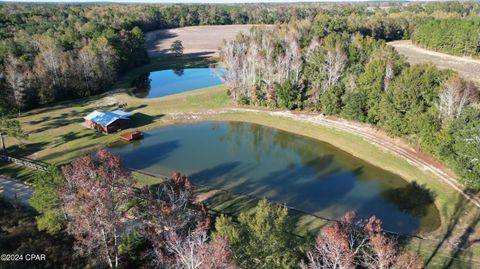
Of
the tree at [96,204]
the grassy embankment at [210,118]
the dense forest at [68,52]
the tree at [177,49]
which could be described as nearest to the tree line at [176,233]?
the tree at [96,204]

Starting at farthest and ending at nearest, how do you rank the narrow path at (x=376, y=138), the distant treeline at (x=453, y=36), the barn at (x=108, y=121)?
the distant treeline at (x=453, y=36), the barn at (x=108, y=121), the narrow path at (x=376, y=138)

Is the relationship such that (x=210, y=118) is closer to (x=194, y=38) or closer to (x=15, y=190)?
(x=15, y=190)

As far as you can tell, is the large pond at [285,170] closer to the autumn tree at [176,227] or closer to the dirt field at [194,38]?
the autumn tree at [176,227]

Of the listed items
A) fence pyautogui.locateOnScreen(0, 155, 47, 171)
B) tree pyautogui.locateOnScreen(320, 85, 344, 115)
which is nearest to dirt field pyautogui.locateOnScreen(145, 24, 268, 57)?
tree pyautogui.locateOnScreen(320, 85, 344, 115)

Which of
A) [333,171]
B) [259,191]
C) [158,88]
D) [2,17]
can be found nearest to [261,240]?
[259,191]

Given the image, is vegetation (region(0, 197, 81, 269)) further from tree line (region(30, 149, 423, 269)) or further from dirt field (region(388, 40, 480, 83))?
dirt field (region(388, 40, 480, 83))

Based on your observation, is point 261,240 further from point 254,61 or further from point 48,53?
point 48,53
